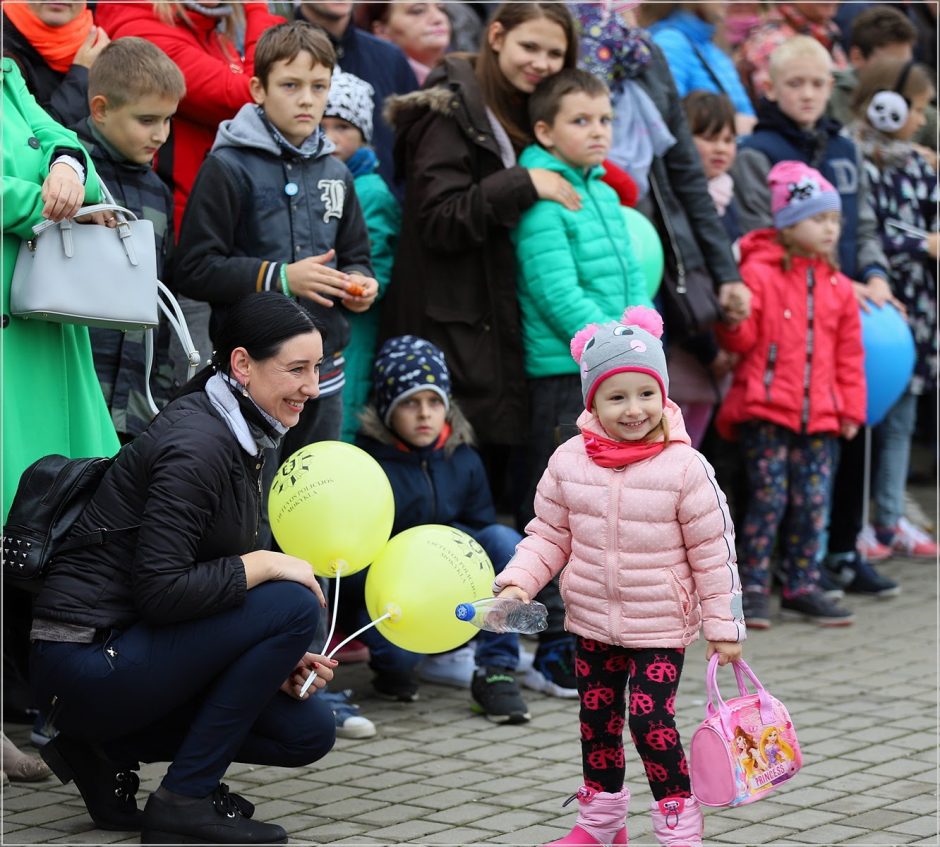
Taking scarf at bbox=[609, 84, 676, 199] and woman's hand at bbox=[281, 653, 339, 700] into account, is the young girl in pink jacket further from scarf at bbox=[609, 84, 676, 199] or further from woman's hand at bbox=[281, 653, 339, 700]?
scarf at bbox=[609, 84, 676, 199]

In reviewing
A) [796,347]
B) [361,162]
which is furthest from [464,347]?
[796,347]

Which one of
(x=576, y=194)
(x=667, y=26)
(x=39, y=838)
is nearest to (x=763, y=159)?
(x=667, y=26)

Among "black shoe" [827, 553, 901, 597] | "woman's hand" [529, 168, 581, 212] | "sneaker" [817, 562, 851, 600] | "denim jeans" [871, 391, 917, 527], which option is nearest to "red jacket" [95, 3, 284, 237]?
"woman's hand" [529, 168, 581, 212]

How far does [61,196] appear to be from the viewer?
462cm

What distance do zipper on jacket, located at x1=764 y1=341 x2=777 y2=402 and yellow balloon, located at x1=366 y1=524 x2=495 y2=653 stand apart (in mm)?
2766

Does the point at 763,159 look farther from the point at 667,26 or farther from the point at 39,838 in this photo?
the point at 39,838

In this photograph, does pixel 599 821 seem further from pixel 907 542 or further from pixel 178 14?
pixel 907 542

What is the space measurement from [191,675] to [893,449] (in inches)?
211

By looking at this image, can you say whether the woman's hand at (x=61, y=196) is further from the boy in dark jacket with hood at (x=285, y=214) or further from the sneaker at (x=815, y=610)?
the sneaker at (x=815, y=610)

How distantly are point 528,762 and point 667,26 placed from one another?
186 inches

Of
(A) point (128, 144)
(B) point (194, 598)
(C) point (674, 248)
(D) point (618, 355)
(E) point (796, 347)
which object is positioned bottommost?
(B) point (194, 598)

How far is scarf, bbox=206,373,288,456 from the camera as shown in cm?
429

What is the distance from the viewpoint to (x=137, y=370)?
17.3 feet

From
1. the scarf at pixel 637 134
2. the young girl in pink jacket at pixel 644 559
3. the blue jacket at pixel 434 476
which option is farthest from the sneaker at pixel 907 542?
the young girl in pink jacket at pixel 644 559
